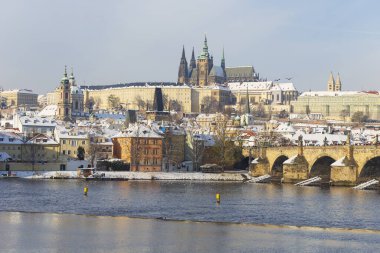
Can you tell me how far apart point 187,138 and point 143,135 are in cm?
1149

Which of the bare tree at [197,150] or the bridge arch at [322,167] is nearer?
the bridge arch at [322,167]

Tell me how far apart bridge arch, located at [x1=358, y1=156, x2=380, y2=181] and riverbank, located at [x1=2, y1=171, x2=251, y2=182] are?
14.2m

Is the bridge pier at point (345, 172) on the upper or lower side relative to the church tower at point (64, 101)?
lower

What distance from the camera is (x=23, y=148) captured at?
308 ft

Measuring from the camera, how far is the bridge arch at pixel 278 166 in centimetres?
8975

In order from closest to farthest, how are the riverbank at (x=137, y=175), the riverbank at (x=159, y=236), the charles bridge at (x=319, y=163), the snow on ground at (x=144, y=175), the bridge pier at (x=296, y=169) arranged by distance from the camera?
the riverbank at (x=159, y=236), the charles bridge at (x=319, y=163), the riverbank at (x=137, y=175), the snow on ground at (x=144, y=175), the bridge pier at (x=296, y=169)

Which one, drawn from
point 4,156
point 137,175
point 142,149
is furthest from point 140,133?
point 4,156

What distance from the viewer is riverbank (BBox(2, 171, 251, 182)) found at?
82.1 meters

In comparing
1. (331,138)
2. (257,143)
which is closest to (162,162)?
(257,143)

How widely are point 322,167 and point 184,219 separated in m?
41.1

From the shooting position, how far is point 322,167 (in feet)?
273

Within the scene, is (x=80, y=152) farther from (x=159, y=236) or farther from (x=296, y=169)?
(x=159, y=236)

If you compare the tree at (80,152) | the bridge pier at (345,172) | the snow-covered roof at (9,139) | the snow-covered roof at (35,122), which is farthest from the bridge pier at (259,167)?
the snow-covered roof at (35,122)

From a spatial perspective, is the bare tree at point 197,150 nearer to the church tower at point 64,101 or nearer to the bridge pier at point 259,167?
the bridge pier at point 259,167
